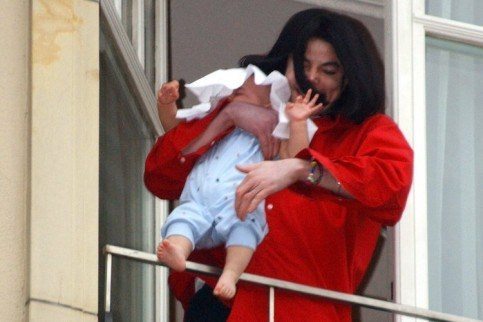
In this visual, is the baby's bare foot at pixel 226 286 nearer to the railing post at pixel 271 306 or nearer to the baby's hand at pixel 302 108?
the railing post at pixel 271 306

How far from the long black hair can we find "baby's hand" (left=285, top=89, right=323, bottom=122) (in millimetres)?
122

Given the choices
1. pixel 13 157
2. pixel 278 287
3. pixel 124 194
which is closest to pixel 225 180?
pixel 278 287

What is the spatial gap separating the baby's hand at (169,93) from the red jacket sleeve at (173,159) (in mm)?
110

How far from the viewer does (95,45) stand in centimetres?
1086

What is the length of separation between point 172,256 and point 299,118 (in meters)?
0.73

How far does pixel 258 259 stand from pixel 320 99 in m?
0.59

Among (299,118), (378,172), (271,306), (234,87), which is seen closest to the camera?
(271,306)

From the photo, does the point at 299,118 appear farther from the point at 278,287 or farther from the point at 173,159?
the point at 278,287

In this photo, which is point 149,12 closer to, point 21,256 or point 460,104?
point 460,104

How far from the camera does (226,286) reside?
33.8 feet

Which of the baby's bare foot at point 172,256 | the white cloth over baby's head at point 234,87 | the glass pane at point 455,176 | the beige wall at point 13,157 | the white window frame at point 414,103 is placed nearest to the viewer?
the baby's bare foot at point 172,256

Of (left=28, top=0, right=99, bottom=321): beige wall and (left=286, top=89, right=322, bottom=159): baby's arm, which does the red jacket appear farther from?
(left=28, top=0, right=99, bottom=321): beige wall

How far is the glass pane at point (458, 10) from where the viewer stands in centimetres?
1183

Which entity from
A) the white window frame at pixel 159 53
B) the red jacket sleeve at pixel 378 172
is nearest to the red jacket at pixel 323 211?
the red jacket sleeve at pixel 378 172
